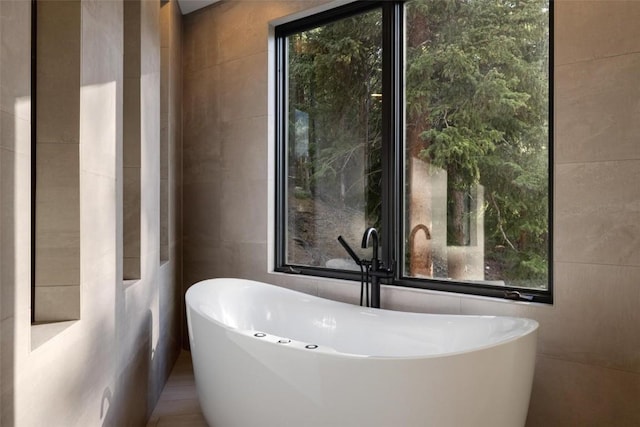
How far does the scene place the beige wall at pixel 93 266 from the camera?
1.17 meters

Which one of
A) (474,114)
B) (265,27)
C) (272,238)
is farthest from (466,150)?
(265,27)

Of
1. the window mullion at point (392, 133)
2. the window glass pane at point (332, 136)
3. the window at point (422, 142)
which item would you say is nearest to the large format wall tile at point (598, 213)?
Result: the window at point (422, 142)

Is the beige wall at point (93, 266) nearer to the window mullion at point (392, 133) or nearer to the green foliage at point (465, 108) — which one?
the green foliage at point (465, 108)

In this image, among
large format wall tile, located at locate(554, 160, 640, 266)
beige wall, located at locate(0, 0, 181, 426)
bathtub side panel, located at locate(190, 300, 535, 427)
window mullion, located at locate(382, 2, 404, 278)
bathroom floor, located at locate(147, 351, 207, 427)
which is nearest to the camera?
beige wall, located at locate(0, 0, 181, 426)

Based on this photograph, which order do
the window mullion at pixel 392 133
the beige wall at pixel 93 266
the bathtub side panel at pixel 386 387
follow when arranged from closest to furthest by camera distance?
the beige wall at pixel 93 266 < the bathtub side panel at pixel 386 387 < the window mullion at pixel 392 133

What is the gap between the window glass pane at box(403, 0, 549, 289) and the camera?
2.36m

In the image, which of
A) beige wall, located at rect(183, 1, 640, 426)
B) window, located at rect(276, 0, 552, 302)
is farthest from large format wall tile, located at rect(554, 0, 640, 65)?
window, located at rect(276, 0, 552, 302)

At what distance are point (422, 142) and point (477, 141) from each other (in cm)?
33

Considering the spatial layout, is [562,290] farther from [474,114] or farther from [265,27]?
[265,27]

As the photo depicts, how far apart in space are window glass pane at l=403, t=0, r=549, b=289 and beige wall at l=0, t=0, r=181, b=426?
59.4 inches

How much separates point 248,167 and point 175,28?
46.9 inches

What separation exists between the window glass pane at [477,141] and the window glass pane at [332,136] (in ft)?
0.82

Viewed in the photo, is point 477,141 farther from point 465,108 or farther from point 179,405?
point 179,405

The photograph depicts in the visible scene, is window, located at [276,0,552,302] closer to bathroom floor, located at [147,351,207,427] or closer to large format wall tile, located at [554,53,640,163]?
large format wall tile, located at [554,53,640,163]
